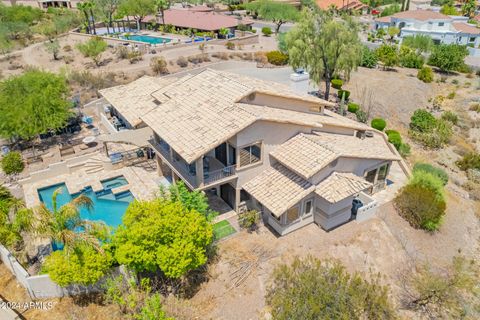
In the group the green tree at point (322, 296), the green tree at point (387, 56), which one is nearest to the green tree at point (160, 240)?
the green tree at point (322, 296)

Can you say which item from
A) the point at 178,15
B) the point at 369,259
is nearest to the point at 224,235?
the point at 369,259

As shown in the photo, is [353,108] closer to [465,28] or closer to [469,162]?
[469,162]

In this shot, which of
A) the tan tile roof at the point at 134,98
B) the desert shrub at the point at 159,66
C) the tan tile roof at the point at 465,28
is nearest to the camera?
the tan tile roof at the point at 134,98

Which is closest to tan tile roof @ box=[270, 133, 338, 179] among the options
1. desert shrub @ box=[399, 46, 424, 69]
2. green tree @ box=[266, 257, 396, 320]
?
green tree @ box=[266, 257, 396, 320]

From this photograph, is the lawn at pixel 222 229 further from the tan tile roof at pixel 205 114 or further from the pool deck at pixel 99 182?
the pool deck at pixel 99 182

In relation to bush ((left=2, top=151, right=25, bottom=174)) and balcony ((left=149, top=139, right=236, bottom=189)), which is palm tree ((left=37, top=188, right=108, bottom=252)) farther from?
bush ((left=2, top=151, right=25, bottom=174))

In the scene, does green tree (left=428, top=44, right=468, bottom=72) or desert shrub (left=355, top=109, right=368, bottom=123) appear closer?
desert shrub (left=355, top=109, right=368, bottom=123)
